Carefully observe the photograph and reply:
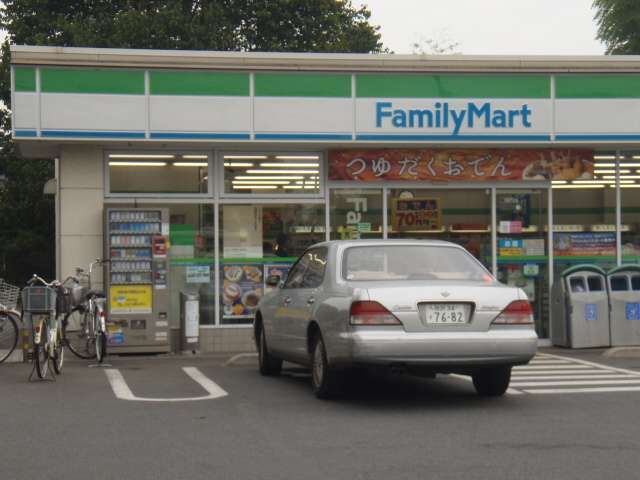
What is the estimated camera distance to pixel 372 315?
31.8 ft

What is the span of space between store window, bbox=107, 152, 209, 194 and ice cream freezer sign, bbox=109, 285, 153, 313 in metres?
1.57

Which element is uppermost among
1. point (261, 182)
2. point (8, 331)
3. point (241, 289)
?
point (261, 182)

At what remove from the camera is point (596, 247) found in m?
18.0

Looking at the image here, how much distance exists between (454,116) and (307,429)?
30.5 ft

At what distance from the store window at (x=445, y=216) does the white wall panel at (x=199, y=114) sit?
2.80 meters

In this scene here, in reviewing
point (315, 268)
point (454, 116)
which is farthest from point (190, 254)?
point (315, 268)

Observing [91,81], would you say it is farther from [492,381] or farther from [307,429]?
[307,429]

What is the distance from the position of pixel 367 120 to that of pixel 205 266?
3.38 m

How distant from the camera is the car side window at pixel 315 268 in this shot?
1112 cm

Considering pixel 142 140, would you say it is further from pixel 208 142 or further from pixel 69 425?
pixel 69 425

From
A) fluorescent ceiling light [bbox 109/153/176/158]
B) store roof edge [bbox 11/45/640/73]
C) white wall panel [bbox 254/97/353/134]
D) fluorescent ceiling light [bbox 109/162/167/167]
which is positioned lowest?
fluorescent ceiling light [bbox 109/162/167/167]

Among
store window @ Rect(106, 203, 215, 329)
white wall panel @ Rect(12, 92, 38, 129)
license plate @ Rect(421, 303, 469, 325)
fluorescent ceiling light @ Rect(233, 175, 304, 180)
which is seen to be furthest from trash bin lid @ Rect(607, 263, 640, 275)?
white wall panel @ Rect(12, 92, 38, 129)

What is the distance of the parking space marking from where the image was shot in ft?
34.9

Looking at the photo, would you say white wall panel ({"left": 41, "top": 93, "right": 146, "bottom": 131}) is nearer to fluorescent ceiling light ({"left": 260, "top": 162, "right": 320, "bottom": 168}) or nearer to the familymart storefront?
the familymart storefront
